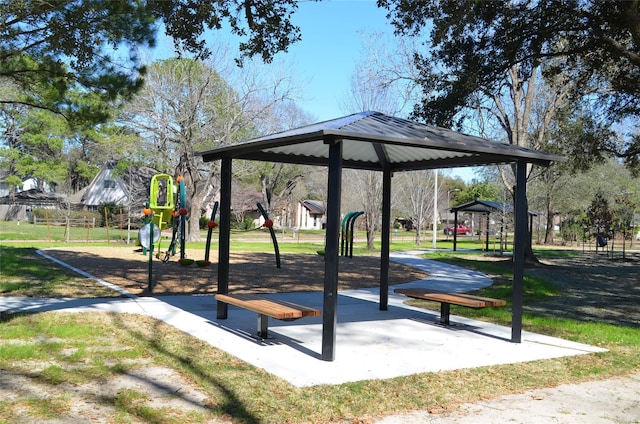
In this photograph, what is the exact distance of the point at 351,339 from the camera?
7449 millimetres

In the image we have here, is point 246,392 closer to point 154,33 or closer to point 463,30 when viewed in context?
point 154,33

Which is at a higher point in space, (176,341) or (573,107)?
(573,107)

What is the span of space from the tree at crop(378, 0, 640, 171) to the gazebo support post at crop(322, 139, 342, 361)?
6.11 m

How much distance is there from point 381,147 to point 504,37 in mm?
5101

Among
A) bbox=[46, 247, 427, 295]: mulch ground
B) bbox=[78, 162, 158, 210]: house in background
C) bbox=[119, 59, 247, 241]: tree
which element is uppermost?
bbox=[119, 59, 247, 241]: tree

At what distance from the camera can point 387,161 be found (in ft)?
→ 31.2

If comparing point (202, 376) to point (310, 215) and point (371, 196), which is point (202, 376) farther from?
point (310, 215)

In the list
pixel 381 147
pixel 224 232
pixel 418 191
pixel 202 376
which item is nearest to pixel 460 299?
pixel 381 147

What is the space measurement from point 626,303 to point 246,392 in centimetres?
979

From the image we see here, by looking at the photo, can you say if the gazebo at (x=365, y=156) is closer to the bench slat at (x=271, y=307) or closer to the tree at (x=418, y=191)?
the bench slat at (x=271, y=307)

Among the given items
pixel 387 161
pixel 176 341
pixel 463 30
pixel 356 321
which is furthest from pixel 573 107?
pixel 176 341

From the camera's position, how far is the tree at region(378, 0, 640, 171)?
11.4 m

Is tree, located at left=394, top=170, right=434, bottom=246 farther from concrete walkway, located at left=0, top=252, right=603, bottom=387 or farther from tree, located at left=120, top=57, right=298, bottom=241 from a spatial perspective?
concrete walkway, located at left=0, top=252, right=603, bottom=387

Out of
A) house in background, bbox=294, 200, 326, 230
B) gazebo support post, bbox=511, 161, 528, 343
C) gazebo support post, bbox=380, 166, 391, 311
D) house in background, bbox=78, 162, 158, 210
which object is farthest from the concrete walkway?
house in background, bbox=294, 200, 326, 230
